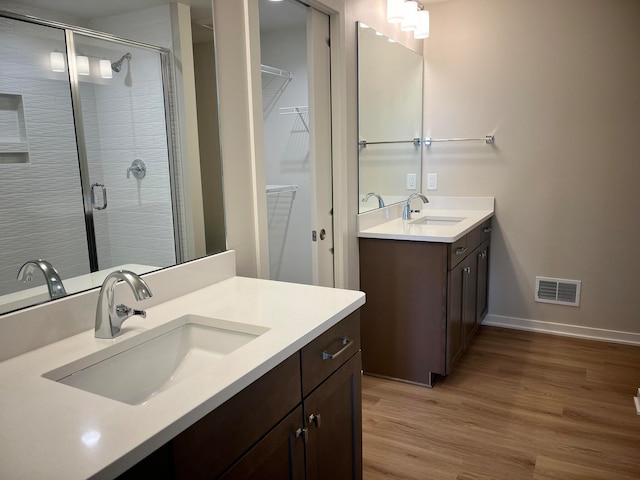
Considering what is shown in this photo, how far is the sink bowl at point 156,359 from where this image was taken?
1.20 meters

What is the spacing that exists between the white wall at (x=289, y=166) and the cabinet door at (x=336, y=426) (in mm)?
882

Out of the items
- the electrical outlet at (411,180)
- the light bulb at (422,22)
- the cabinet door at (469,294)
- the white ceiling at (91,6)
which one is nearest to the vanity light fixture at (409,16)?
the light bulb at (422,22)

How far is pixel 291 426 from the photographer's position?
1.28 meters

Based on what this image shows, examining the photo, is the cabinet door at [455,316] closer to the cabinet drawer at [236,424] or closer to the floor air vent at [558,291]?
the floor air vent at [558,291]

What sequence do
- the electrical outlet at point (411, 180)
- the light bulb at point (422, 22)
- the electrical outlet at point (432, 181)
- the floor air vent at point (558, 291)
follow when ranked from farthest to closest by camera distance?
the electrical outlet at point (432, 181) → the electrical outlet at point (411, 180) → the floor air vent at point (558, 291) → the light bulb at point (422, 22)

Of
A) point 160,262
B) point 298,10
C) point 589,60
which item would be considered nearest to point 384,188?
point 298,10

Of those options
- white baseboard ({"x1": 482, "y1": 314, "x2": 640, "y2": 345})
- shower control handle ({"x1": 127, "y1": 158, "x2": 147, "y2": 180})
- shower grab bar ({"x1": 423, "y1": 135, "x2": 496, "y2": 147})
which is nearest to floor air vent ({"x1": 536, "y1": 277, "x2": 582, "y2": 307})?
white baseboard ({"x1": 482, "y1": 314, "x2": 640, "y2": 345})

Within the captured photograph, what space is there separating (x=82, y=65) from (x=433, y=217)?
2.61 meters

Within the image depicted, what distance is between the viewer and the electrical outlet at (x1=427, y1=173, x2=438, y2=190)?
3802mm

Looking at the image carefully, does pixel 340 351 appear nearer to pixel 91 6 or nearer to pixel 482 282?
pixel 91 6

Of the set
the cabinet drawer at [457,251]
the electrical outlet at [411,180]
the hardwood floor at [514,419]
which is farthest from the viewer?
the electrical outlet at [411,180]

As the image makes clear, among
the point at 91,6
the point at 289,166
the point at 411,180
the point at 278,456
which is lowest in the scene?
the point at 278,456

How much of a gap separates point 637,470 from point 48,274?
231 centimetres

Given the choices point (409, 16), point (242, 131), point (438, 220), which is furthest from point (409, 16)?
point (242, 131)
